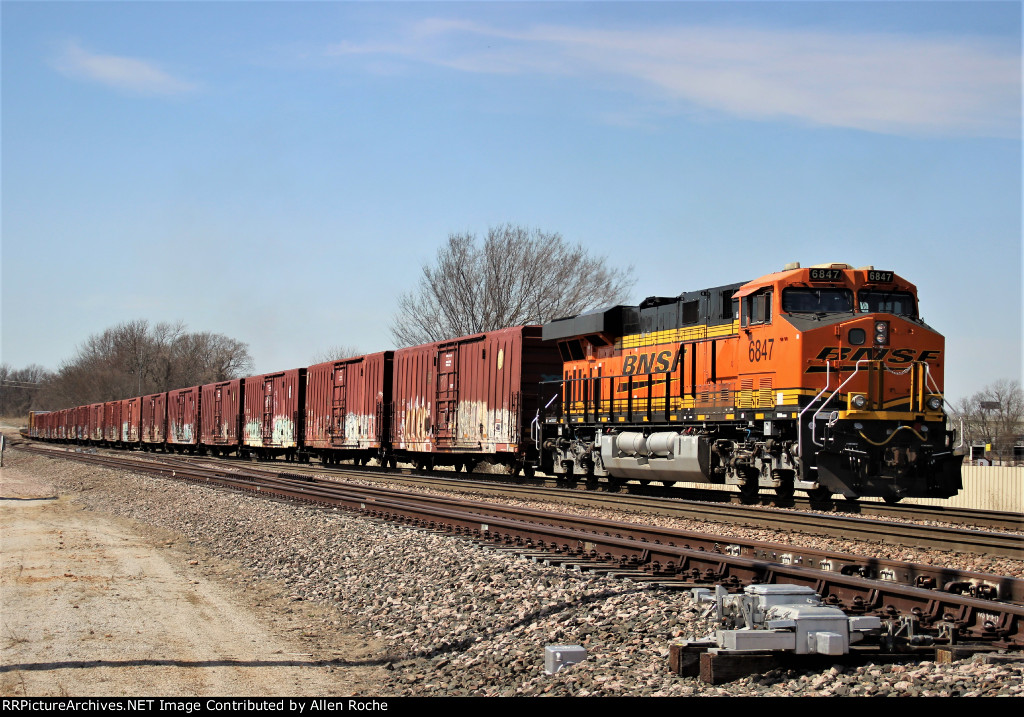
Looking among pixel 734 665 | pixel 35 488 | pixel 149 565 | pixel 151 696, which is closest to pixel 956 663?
pixel 734 665

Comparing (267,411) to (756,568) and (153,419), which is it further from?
(756,568)

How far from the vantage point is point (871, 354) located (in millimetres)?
13242

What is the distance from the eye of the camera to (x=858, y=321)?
13258mm

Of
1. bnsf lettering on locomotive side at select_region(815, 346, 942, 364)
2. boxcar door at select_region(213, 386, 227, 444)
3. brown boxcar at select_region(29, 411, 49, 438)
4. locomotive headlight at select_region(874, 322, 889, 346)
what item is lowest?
brown boxcar at select_region(29, 411, 49, 438)

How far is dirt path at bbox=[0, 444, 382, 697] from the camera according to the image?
5582mm

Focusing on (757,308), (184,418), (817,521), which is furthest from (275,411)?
(817,521)

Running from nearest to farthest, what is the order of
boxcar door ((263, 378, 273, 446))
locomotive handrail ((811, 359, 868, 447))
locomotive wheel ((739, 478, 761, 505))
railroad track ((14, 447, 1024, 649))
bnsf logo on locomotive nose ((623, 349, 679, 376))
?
railroad track ((14, 447, 1024, 649)) < locomotive handrail ((811, 359, 868, 447)) < locomotive wheel ((739, 478, 761, 505)) < bnsf logo on locomotive nose ((623, 349, 679, 376)) < boxcar door ((263, 378, 273, 446))

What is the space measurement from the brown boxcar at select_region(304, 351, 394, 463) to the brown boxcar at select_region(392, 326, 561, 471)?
2.03ft

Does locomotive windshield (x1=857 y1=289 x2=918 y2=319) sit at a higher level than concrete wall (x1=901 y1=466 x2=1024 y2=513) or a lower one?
higher

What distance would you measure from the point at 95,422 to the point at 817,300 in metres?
57.3

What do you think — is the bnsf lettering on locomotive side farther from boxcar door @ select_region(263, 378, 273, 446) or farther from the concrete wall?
boxcar door @ select_region(263, 378, 273, 446)

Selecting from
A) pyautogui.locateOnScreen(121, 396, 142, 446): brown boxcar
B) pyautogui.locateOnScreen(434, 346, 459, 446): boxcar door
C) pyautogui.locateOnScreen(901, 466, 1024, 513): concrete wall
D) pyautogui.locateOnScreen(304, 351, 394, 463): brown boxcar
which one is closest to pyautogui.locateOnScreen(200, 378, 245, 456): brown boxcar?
pyautogui.locateOnScreen(304, 351, 394, 463): brown boxcar

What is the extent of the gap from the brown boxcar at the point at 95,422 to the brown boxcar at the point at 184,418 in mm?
13966

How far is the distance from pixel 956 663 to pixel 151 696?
4.37 m
